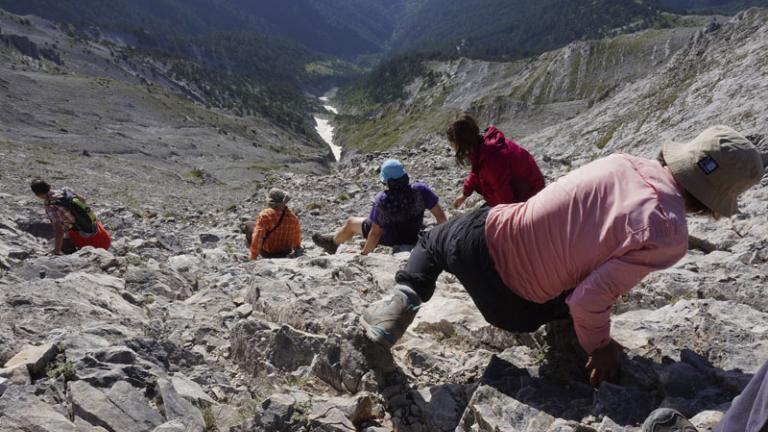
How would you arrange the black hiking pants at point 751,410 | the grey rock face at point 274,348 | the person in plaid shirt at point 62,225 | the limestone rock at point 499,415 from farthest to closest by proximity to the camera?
the person in plaid shirt at point 62,225 → the grey rock face at point 274,348 → the limestone rock at point 499,415 → the black hiking pants at point 751,410

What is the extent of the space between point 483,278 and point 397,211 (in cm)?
577

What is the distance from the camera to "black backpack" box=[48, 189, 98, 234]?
11.1 meters

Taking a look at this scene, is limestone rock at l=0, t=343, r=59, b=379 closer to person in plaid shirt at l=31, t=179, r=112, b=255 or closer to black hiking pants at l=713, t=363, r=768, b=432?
black hiking pants at l=713, t=363, r=768, b=432

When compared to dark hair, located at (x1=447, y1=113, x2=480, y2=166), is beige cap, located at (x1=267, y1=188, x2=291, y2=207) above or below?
below

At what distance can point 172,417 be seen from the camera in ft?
14.6

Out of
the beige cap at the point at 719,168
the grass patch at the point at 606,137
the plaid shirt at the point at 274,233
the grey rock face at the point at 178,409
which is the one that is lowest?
the grass patch at the point at 606,137

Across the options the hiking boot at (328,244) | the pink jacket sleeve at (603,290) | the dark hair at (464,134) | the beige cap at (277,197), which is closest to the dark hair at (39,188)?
the beige cap at (277,197)

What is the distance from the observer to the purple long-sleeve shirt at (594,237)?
3402 millimetres

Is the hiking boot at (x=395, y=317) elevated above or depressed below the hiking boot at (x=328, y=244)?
above

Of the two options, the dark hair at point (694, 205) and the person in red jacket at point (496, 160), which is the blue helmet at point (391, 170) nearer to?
the person in red jacket at point (496, 160)

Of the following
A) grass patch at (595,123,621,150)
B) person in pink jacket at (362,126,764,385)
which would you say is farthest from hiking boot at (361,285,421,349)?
grass patch at (595,123,621,150)

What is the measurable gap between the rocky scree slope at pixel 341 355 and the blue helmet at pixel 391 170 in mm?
1555

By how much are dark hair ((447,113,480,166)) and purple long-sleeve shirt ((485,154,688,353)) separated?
Answer: 3.13 metres

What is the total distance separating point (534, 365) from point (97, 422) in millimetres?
3732
